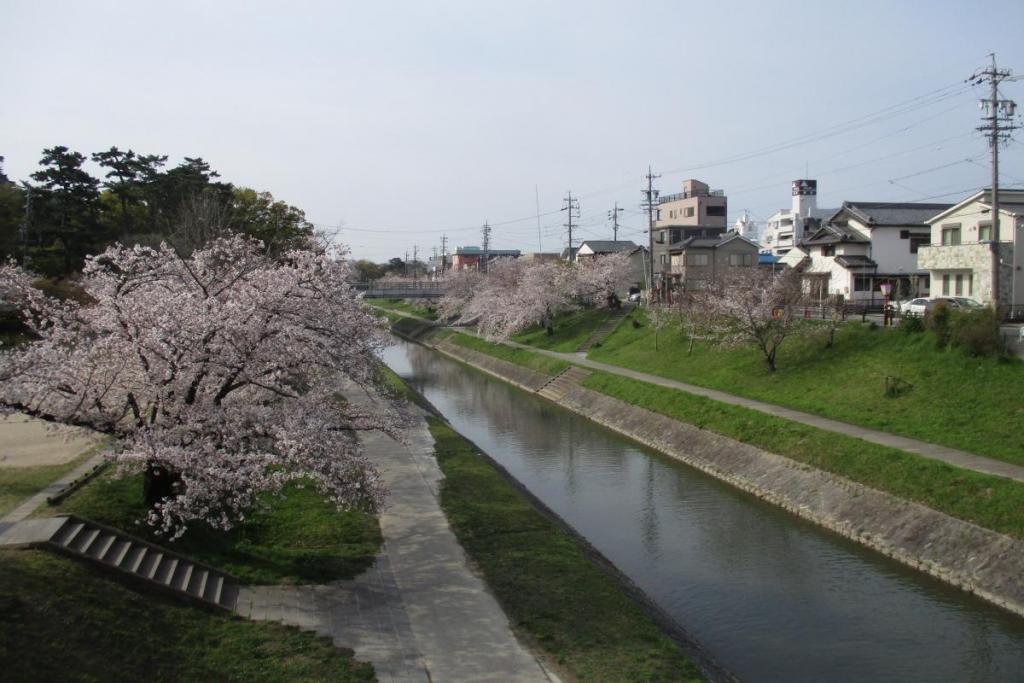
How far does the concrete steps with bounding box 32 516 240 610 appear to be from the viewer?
11.1 meters

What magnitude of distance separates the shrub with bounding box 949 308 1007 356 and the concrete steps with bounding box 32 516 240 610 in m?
21.8

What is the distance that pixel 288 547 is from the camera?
14680 millimetres

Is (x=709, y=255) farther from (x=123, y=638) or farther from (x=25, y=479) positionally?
(x=123, y=638)

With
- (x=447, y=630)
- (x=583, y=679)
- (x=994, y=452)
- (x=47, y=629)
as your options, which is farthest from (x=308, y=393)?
(x=994, y=452)

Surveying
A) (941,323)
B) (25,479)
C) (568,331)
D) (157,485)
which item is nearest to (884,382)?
(941,323)

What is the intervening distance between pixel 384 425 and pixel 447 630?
4.72 meters

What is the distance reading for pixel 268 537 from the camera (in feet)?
49.5

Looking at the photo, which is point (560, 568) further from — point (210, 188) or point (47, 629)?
point (210, 188)

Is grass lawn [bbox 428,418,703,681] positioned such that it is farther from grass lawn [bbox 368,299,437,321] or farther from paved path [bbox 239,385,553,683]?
grass lawn [bbox 368,299,437,321]

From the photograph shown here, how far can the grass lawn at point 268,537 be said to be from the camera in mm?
13133

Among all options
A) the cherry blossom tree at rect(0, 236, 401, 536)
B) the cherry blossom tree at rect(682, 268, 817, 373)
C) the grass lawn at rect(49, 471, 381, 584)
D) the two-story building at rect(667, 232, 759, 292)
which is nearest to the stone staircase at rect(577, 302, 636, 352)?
the two-story building at rect(667, 232, 759, 292)

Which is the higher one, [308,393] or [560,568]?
[308,393]

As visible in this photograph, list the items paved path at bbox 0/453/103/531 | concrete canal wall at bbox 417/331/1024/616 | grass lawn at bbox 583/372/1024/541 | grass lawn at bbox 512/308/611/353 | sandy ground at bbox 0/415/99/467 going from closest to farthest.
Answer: paved path at bbox 0/453/103/531 < concrete canal wall at bbox 417/331/1024/616 < grass lawn at bbox 583/372/1024/541 < sandy ground at bbox 0/415/99/467 < grass lawn at bbox 512/308/611/353

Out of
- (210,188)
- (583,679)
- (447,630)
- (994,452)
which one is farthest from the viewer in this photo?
(210,188)
